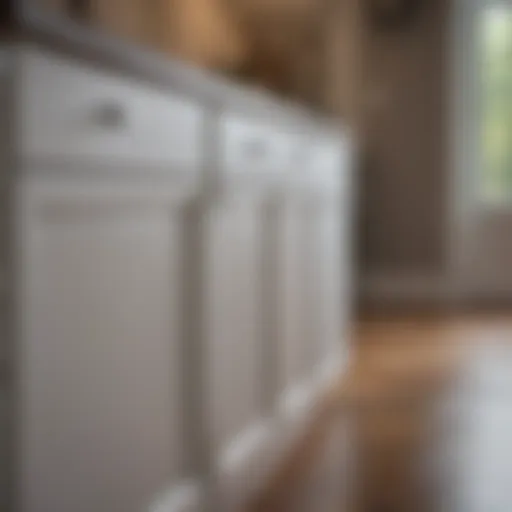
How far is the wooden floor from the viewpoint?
2.41 metres

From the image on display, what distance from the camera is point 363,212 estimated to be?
649cm

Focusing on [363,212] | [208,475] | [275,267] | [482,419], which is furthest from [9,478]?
[363,212]

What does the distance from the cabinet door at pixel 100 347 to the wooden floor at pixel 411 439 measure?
1.77ft

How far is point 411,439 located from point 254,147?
3.02ft

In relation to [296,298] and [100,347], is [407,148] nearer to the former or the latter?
[296,298]

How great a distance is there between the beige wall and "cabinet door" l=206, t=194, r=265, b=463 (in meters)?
3.86

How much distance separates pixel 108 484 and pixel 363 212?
4899 mm

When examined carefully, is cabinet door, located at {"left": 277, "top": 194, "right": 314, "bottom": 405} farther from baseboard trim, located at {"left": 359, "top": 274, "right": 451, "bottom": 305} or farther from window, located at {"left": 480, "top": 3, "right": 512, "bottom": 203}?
window, located at {"left": 480, "top": 3, "right": 512, "bottom": 203}

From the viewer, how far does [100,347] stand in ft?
5.46

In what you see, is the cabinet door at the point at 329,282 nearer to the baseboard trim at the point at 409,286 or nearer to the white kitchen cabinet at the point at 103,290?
the white kitchen cabinet at the point at 103,290

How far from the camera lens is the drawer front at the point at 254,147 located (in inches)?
93.8

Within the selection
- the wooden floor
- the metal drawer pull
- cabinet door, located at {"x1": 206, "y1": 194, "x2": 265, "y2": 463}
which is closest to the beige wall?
the wooden floor

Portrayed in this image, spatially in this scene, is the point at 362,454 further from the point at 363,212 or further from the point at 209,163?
the point at 363,212

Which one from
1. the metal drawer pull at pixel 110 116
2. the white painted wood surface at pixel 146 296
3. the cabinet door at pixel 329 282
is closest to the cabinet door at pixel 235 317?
the white painted wood surface at pixel 146 296
